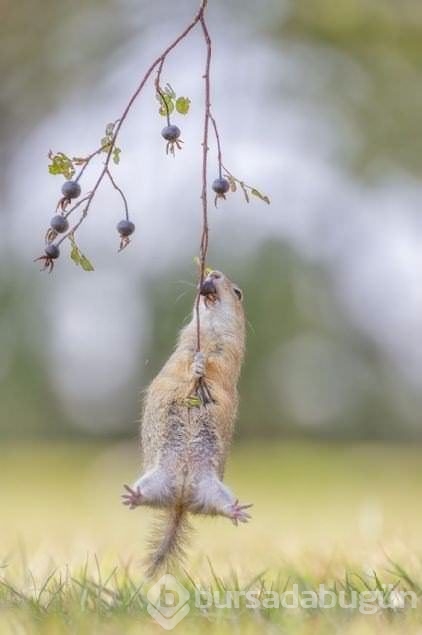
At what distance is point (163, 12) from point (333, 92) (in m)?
2.00

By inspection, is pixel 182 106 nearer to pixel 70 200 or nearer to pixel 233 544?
pixel 70 200

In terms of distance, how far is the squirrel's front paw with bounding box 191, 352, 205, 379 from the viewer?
3465 mm

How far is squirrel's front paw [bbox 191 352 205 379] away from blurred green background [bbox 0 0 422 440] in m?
9.13

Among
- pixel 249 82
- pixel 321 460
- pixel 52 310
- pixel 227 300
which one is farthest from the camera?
pixel 249 82

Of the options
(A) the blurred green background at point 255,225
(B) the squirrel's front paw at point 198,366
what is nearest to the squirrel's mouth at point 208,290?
(B) the squirrel's front paw at point 198,366

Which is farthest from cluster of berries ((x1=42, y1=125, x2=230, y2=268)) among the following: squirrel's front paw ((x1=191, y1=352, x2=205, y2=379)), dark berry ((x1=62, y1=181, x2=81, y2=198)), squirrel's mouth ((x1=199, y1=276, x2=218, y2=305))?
squirrel's front paw ((x1=191, y1=352, x2=205, y2=379))

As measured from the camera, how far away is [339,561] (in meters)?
4.29

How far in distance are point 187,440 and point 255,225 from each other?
9.83 m

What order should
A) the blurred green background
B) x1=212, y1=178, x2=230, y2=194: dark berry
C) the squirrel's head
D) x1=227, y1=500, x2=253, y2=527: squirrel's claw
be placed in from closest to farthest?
1. x1=227, y1=500, x2=253, y2=527: squirrel's claw
2. x1=212, y1=178, x2=230, y2=194: dark berry
3. the squirrel's head
4. the blurred green background

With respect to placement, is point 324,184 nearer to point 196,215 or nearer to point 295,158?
point 295,158

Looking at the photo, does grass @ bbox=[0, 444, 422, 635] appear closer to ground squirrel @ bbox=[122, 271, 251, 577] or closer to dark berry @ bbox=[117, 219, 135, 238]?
ground squirrel @ bbox=[122, 271, 251, 577]

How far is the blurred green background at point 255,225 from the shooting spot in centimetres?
1310

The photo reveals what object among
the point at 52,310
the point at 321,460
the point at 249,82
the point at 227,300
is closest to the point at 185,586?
the point at 227,300

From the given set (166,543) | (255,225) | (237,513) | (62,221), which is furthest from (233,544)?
(255,225)
